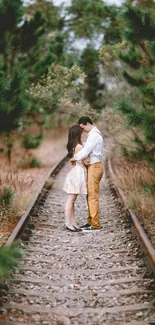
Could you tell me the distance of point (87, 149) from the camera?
Answer: 819cm

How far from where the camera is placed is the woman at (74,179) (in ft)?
27.2

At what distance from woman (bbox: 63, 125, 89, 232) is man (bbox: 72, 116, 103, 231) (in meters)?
0.11

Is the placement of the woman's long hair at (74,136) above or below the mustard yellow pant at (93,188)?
above

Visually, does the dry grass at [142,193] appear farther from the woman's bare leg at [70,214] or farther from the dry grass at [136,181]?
the woman's bare leg at [70,214]

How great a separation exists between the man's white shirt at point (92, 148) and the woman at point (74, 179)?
13 centimetres

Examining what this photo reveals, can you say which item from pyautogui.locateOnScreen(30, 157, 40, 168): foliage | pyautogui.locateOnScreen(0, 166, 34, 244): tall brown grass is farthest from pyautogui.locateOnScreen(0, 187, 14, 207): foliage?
pyautogui.locateOnScreen(30, 157, 40, 168): foliage

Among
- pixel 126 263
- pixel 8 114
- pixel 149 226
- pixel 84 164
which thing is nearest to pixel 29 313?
pixel 126 263

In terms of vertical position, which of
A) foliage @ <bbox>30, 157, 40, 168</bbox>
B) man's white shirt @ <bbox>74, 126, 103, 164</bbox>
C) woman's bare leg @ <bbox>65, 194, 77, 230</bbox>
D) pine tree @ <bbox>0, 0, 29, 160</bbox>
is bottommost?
foliage @ <bbox>30, 157, 40, 168</bbox>

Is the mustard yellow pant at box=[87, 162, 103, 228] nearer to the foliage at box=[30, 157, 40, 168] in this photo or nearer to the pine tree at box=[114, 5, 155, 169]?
the pine tree at box=[114, 5, 155, 169]

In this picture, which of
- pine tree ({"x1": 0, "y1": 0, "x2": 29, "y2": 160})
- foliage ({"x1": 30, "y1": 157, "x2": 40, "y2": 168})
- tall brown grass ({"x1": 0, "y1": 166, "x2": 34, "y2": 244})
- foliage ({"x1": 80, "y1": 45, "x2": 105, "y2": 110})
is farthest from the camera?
foliage ({"x1": 80, "y1": 45, "x2": 105, "y2": 110})

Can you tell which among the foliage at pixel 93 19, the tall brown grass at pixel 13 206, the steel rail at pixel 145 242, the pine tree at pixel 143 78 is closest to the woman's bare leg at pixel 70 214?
the tall brown grass at pixel 13 206

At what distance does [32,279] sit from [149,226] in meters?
2.74

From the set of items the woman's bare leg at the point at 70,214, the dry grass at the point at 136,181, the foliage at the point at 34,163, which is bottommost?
the foliage at the point at 34,163

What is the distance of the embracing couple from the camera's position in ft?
27.1
